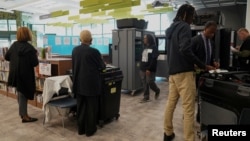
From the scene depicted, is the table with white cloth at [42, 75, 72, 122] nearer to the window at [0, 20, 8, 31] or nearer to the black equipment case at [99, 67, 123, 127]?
the black equipment case at [99, 67, 123, 127]

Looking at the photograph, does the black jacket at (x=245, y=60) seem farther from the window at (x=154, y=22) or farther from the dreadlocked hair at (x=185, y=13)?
the window at (x=154, y=22)

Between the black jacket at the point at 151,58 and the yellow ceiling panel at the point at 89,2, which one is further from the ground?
the yellow ceiling panel at the point at 89,2

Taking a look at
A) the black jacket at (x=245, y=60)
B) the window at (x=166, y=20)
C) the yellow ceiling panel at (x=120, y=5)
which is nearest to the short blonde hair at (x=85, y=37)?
the black jacket at (x=245, y=60)

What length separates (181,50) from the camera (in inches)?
88.7

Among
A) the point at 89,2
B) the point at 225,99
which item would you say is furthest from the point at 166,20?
the point at 225,99

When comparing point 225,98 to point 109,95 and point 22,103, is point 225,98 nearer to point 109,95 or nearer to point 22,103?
point 109,95

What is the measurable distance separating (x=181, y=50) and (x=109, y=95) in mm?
1462

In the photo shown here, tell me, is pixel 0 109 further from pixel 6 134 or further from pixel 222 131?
pixel 222 131

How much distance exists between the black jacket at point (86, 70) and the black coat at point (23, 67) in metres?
0.94

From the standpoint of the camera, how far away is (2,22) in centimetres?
1162

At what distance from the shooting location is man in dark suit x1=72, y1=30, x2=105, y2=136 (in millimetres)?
2861

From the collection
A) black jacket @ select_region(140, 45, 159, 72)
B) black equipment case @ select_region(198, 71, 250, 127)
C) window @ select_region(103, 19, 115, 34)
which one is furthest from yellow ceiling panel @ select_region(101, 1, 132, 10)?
window @ select_region(103, 19, 115, 34)

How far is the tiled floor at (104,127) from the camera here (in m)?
2.93

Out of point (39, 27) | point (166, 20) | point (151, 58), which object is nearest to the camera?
point (151, 58)
